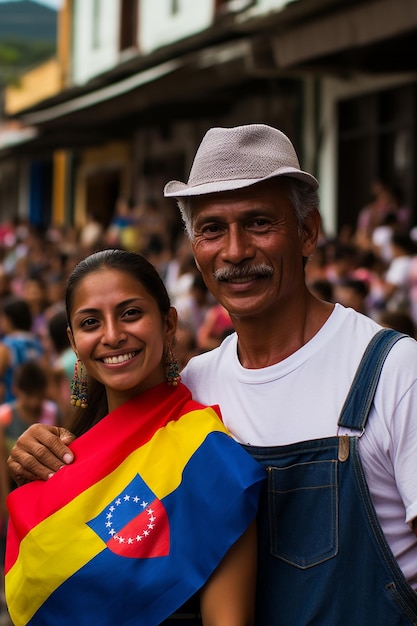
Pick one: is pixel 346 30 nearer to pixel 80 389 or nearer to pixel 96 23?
pixel 80 389

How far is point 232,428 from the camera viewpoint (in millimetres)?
2967

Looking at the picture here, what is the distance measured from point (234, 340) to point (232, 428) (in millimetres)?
358

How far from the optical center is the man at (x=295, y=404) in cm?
268

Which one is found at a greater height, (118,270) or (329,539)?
(118,270)

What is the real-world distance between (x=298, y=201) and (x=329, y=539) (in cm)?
86

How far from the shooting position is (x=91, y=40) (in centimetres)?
2528

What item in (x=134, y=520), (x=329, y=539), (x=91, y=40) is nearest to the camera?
(x=329, y=539)

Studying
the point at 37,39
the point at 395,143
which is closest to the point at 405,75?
the point at 395,143

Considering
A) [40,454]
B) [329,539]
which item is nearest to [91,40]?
[40,454]

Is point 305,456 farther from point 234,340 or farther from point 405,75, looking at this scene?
point 405,75

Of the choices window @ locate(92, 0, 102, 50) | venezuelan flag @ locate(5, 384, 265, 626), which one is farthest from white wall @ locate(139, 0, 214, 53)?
venezuelan flag @ locate(5, 384, 265, 626)

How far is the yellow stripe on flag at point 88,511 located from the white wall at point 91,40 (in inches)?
810

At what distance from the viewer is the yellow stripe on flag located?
Answer: 2834 millimetres

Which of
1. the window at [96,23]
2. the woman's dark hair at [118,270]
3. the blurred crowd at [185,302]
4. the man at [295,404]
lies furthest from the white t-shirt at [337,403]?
the window at [96,23]
